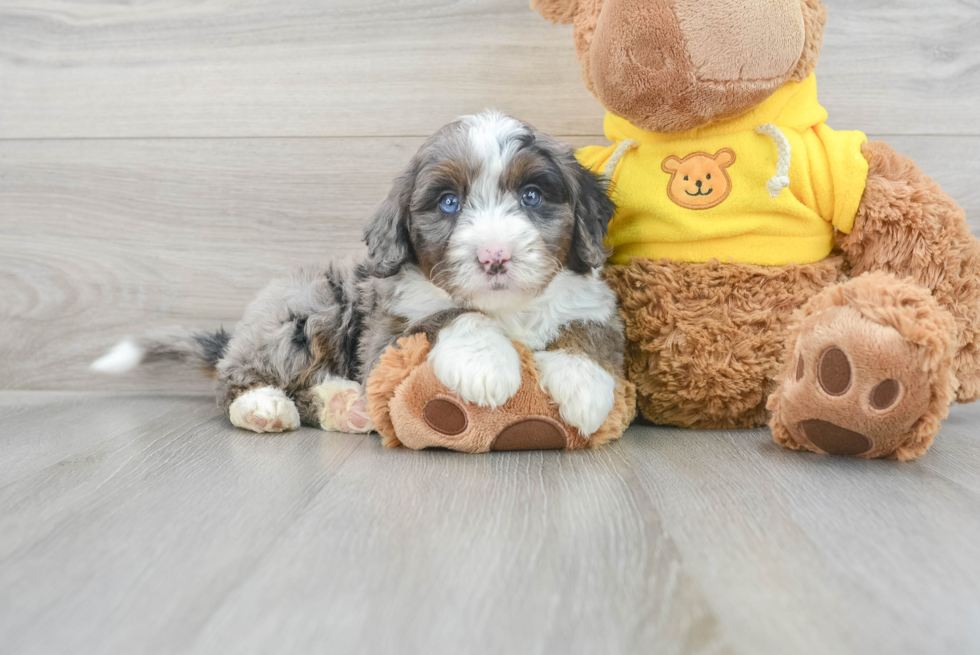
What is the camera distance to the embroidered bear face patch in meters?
1.77

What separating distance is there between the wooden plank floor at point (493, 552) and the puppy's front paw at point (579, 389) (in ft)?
0.31

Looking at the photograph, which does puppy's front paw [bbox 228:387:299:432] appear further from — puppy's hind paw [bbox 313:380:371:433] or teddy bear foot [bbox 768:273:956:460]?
teddy bear foot [bbox 768:273:956:460]

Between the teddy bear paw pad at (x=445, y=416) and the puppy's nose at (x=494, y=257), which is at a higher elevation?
the puppy's nose at (x=494, y=257)

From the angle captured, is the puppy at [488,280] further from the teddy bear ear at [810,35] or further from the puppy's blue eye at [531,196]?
the teddy bear ear at [810,35]

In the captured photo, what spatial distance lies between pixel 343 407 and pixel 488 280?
69 cm

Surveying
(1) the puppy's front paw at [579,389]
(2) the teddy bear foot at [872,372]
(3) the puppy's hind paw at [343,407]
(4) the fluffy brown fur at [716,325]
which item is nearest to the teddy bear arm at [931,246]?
(4) the fluffy brown fur at [716,325]

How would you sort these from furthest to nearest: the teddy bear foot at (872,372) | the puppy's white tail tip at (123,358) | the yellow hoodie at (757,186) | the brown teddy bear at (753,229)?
the puppy's white tail tip at (123,358), the yellow hoodie at (757,186), the brown teddy bear at (753,229), the teddy bear foot at (872,372)

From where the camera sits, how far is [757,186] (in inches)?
69.2

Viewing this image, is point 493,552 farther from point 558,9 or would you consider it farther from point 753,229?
point 558,9

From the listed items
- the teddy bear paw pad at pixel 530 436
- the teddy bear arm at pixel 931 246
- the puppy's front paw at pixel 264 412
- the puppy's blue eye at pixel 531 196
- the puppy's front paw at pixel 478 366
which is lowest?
the puppy's front paw at pixel 264 412

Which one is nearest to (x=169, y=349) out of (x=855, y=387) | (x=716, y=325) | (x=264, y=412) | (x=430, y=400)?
(x=264, y=412)

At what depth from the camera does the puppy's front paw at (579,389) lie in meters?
1.64

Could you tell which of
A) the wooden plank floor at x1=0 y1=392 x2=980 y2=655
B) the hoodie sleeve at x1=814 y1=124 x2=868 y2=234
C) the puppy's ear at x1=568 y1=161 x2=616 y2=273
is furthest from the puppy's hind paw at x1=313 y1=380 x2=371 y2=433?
the hoodie sleeve at x1=814 y1=124 x2=868 y2=234

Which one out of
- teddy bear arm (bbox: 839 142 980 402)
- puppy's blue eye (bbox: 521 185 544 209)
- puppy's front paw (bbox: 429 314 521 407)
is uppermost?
puppy's blue eye (bbox: 521 185 544 209)
